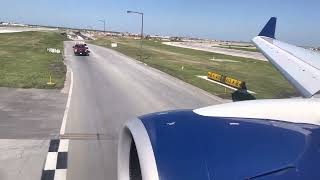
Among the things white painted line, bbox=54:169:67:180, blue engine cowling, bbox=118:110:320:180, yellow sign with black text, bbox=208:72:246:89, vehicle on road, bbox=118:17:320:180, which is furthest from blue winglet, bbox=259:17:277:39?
yellow sign with black text, bbox=208:72:246:89

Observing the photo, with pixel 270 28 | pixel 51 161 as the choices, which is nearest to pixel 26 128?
pixel 51 161

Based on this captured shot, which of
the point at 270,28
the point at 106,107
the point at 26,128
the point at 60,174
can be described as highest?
the point at 270,28

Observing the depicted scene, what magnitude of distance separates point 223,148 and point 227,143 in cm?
9

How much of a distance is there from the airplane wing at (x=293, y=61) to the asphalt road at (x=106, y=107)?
436 cm

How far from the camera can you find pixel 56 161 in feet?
37.1

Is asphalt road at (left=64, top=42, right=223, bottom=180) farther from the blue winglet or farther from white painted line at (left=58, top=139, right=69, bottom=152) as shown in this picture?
the blue winglet

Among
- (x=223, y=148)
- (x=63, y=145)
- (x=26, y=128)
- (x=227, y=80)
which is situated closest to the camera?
(x=223, y=148)

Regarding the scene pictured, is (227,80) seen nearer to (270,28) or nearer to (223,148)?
(270,28)

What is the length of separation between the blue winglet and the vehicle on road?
29.6 feet

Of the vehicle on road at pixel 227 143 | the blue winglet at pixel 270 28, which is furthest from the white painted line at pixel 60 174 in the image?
the blue winglet at pixel 270 28

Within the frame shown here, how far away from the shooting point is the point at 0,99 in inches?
832

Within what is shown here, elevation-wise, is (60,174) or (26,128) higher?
(60,174)

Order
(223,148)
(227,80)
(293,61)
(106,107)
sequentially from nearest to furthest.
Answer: (223,148), (293,61), (106,107), (227,80)

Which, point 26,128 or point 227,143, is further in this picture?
point 26,128
